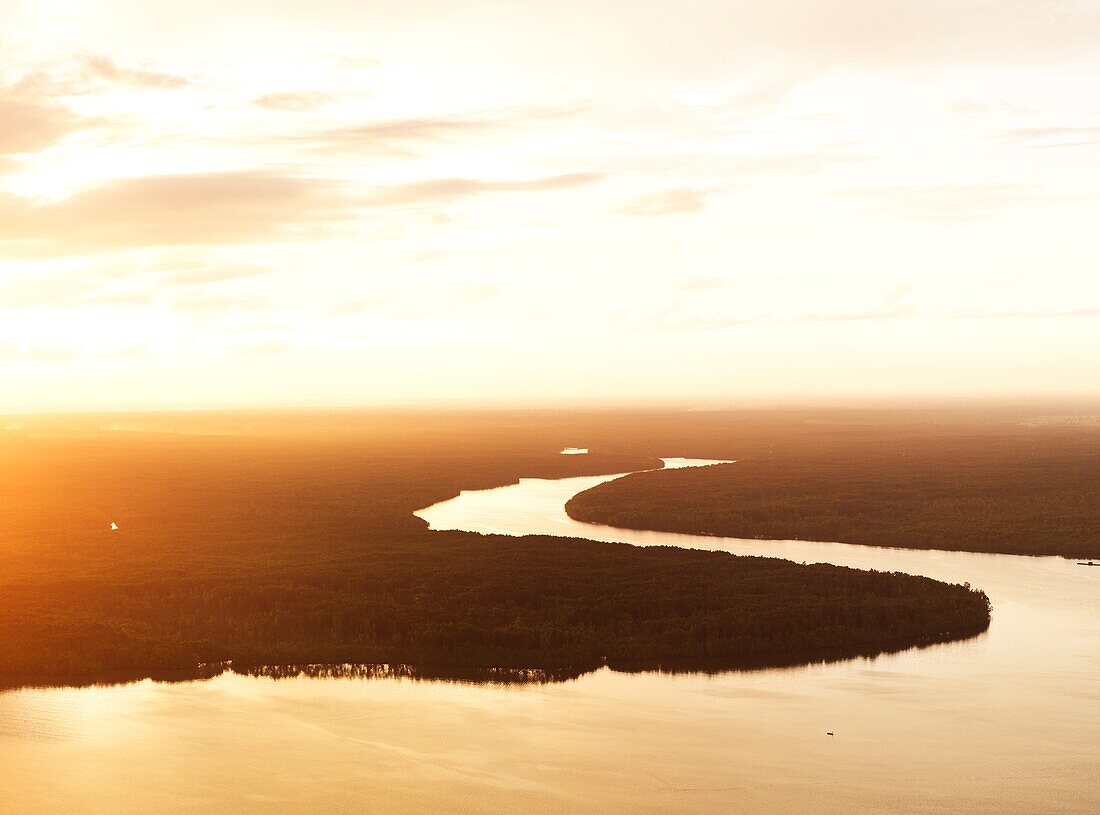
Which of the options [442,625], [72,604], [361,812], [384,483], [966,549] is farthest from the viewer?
[384,483]

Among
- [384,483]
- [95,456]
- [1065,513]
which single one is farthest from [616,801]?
[95,456]

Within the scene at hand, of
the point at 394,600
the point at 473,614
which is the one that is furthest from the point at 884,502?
the point at 394,600

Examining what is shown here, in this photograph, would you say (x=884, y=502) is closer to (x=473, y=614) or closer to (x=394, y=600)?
(x=473, y=614)

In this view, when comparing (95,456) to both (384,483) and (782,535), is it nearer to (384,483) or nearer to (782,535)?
(384,483)

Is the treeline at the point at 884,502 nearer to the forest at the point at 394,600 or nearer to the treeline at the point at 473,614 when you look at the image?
the forest at the point at 394,600

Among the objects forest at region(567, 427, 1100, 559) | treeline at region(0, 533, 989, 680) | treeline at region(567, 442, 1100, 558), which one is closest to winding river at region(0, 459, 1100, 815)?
treeline at region(0, 533, 989, 680)

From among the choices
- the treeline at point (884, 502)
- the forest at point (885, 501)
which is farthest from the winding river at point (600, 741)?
the forest at point (885, 501)
